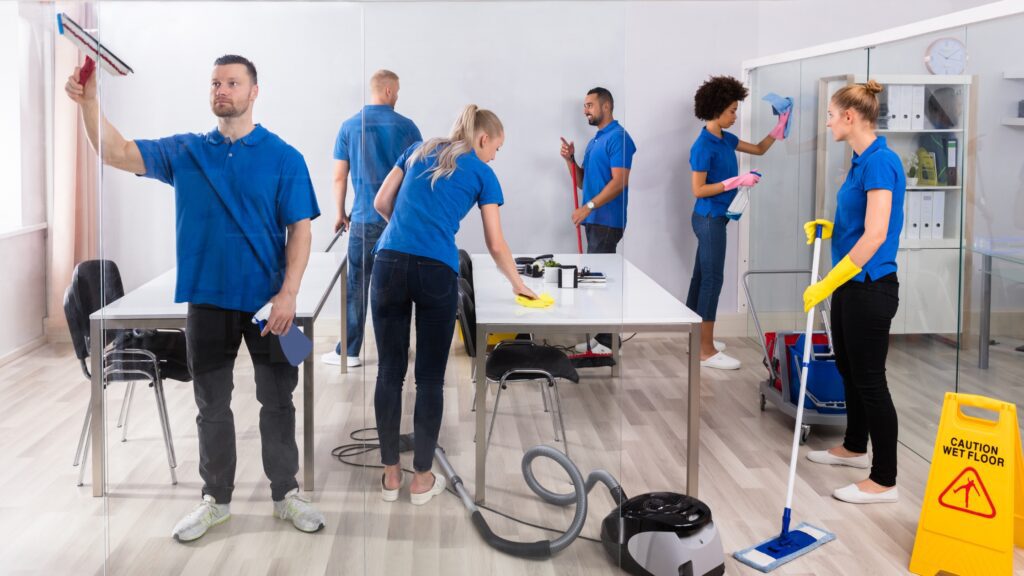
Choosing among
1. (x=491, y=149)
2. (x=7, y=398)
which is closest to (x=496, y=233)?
(x=491, y=149)

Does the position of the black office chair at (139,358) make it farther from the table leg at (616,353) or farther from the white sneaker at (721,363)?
the white sneaker at (721,363)

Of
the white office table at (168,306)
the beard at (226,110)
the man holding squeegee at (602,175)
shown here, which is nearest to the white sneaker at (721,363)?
the man holding squeegee at (602,175)

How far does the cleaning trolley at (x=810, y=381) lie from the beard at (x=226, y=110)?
2584mm

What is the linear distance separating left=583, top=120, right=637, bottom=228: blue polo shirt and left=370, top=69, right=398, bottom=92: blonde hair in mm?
562

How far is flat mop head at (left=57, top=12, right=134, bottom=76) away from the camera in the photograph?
2494 millimetres

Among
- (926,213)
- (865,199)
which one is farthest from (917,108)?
(865,199)

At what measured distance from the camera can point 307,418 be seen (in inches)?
105

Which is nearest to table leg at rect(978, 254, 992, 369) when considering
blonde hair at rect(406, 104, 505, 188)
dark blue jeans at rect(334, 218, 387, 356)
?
blonde hair at rect(406, 104, 505, 188)

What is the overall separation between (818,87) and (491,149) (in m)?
3.07

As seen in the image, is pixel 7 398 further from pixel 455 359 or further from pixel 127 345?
pixel 455 359

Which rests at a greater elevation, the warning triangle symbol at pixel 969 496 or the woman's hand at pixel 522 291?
the woman's hand at pixel 522 291

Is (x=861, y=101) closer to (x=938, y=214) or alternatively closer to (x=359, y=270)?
(x=938, y=214)

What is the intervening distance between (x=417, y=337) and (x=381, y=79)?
0.69 meters

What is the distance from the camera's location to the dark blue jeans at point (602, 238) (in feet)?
9.05
